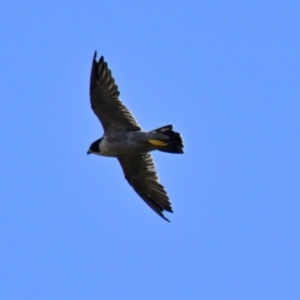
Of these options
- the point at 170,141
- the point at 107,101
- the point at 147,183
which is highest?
the point at 107,101

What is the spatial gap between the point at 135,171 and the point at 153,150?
1154 millimetres

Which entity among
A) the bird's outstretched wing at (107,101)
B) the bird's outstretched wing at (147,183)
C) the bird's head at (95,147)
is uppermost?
the bird's outstretched wing at (107,101)

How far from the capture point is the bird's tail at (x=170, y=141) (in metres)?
21.3

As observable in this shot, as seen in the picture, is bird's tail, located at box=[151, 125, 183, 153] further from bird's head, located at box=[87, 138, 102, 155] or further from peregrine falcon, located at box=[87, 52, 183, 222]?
bird's head, located at box=[87, 138, 102, 155]

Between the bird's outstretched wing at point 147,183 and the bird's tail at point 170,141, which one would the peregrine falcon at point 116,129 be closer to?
the bird's tail at point 170,141

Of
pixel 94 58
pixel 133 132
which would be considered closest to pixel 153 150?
pixel 133 132

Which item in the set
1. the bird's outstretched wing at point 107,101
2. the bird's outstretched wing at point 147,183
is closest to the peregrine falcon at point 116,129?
the bird's outstretched wing at point 107,101

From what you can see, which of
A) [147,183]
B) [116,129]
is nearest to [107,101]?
[116,129]

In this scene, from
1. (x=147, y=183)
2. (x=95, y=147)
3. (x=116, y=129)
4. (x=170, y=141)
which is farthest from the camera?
(x=147, y=183)

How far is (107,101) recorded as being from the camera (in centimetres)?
2136

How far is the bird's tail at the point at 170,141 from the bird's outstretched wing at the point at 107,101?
47 cm

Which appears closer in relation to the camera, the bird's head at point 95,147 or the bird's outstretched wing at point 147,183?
the bird's head at point 95,147

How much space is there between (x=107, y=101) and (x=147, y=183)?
2.16m

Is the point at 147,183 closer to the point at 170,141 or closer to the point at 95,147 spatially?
the point at 95,147
